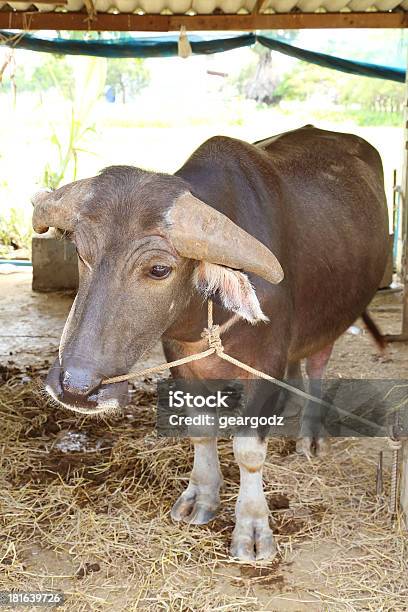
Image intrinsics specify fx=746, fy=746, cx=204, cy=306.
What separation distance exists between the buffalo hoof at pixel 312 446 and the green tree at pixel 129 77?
19680 mm

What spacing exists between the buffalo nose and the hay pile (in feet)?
2.75

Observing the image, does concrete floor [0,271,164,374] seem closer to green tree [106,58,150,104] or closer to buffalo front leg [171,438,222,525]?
buffalo front leg [171,438,222,525]

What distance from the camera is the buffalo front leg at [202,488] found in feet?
9.62

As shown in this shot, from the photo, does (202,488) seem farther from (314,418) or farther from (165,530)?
(314,418)

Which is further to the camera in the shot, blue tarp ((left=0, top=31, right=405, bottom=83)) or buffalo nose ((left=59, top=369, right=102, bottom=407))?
blue tarp ((left=0, top=31, right=405, bottom=83))

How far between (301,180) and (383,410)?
120cm

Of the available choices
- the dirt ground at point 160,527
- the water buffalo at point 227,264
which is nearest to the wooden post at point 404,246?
the water buffalo at point 227,264

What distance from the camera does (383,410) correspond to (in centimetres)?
361

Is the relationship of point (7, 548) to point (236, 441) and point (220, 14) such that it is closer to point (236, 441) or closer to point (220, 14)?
point (236, 441)

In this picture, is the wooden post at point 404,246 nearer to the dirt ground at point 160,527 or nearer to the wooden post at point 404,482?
the dirt ground at point 160,527

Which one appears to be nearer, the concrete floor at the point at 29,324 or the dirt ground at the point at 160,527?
the dirt ground at the point at 160,527

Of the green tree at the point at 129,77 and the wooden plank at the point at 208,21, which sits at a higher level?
the green tree at the point at 129,77

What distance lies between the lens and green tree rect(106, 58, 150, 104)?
21922mm

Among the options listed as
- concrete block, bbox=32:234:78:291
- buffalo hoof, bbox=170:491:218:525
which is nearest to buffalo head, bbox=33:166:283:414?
buffalo hoof, bbox=170:491:218:525
